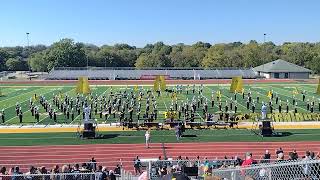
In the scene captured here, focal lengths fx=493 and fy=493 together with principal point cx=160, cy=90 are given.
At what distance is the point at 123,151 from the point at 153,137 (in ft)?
10.5

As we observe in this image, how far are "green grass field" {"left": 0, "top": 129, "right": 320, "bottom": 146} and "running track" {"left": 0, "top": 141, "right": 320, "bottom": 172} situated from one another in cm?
90

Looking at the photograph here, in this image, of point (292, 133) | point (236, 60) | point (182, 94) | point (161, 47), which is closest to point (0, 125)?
point (292, 133)

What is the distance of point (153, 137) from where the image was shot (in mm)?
24594

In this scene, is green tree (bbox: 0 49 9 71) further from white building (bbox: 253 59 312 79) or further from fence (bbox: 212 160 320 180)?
fence (bbox: 212 160 320 180)

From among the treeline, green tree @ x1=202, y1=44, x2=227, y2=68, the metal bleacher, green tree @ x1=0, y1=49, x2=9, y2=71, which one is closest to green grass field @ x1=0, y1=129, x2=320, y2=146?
the metal bleacher

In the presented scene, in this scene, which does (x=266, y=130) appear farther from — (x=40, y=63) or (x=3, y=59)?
(x=3, y=59)

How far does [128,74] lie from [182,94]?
35883 millimetres

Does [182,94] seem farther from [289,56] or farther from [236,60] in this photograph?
[289,56]

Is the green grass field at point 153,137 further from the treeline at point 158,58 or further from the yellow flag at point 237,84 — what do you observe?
the treeline at point 158,58

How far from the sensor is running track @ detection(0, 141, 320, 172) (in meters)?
20.3

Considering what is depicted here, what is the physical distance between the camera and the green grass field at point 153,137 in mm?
23641

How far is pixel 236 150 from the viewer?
21.8 m

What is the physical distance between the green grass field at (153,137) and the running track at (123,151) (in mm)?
896

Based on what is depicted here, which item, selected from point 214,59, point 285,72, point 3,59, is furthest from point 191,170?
point 3,59
